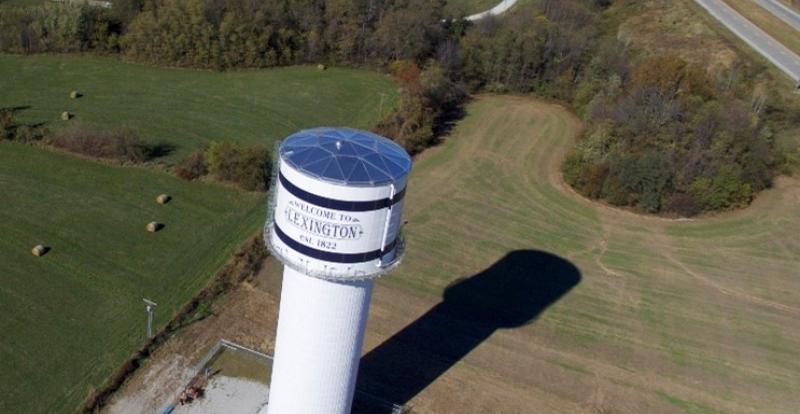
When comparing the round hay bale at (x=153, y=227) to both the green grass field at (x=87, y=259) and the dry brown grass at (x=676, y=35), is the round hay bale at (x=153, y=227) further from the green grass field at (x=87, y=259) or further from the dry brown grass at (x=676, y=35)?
the dry brown grass at (x=676, y=35)

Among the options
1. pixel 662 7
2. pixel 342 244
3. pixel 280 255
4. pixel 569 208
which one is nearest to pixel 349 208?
pixel 342 244

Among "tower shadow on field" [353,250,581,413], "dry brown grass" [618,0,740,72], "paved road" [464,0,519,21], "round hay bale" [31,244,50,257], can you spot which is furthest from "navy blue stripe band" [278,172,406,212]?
"paved road" [464,0,519,21]

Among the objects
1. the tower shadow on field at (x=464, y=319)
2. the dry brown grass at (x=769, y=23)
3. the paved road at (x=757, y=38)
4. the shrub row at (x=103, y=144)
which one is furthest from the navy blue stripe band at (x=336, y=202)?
the dry brown grass at (x=769, y=23)

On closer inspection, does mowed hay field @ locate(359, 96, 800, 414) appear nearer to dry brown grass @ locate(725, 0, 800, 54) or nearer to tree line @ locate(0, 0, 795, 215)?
tree line @ locate(0, 0, 795, 215)

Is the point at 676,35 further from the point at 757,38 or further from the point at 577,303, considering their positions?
the point at 577,303

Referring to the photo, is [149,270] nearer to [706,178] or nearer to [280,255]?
[280,255]
